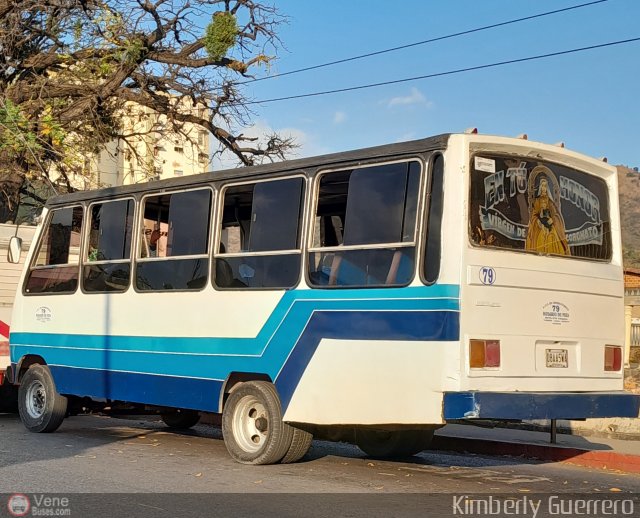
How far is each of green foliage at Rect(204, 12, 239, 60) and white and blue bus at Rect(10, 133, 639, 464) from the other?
26.2 feet

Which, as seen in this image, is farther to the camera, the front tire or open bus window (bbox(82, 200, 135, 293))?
the front tire

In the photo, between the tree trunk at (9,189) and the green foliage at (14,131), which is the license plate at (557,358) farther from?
the tree trunk at (9,189)

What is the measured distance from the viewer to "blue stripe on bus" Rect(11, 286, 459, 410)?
821cm

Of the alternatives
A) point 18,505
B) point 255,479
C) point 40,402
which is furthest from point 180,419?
point 18,505

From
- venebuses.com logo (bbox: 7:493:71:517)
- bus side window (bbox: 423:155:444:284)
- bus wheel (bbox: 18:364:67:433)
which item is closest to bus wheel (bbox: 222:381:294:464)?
bus side window (bbox: 423:155:444:284)

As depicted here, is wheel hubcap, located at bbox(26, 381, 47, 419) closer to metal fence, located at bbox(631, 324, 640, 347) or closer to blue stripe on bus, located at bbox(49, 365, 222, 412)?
blue stripe on bus, located at bbox(49, 365, 222, 412)

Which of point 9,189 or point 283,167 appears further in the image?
point 9,189

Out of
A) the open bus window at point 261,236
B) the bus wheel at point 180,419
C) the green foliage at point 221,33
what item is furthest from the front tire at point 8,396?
the green foliage at point 221,33

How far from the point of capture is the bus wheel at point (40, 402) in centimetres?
1226

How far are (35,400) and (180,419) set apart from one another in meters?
1.99

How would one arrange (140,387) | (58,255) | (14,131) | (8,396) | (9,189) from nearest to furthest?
(140,387), (58,255), (8,396), (14,131), (9,189)

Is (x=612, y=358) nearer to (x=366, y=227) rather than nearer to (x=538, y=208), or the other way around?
(x=538, y=208)

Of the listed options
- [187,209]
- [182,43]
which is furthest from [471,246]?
[182,43]

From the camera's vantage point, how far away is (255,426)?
9773 mm
